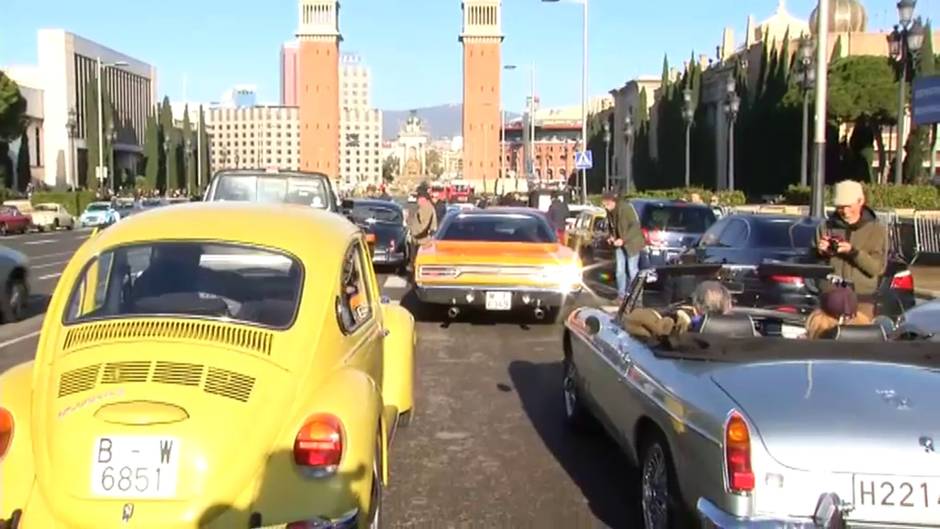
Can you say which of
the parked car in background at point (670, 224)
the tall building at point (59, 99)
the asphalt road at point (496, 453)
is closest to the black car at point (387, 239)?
the parked car in background at point (670, 224)

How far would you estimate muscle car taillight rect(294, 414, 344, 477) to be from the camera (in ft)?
13.4

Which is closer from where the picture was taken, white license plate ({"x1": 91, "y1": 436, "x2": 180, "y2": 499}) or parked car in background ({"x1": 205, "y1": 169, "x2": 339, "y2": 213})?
white license plate ({"x1": 91, "y1": 436, "x2": 180, "y2": 499})

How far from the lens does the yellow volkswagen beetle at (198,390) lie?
3895 millimetres

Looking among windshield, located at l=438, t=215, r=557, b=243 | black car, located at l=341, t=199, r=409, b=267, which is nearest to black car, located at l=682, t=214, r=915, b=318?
windshield, located at l=438, t=215, r=557, b=243

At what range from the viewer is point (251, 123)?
162500 millimetres

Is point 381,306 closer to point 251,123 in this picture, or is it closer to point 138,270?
point 138,270

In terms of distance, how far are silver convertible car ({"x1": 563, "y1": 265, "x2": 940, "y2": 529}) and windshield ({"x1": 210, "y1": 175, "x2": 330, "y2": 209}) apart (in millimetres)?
10239

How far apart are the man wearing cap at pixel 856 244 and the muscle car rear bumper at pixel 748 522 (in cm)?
441

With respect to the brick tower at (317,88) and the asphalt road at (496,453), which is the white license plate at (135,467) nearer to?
the asphalt road at (496,453)

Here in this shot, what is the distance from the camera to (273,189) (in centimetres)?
1555

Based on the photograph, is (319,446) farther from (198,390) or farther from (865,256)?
(865,256)

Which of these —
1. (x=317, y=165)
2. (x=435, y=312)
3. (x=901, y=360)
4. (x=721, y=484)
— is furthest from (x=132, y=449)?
(x=317, y=165)

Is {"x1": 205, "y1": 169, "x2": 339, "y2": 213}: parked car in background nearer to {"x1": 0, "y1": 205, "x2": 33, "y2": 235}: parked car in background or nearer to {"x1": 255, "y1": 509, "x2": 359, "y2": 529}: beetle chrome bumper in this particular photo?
{"x1": 255, "y1": 509, "x2": 359, "y2": 529}: beetle chrome bumper

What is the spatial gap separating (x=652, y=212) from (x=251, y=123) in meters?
149
